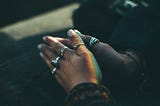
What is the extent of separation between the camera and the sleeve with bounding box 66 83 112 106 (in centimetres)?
106

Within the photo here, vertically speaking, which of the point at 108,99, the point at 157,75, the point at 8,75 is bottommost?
the point at 157,75

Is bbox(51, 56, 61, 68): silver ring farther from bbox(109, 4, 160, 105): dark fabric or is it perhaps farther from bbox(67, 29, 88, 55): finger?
bbox(109, 4, 160, 105): dark fabric

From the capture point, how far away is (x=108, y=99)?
3.62 feet

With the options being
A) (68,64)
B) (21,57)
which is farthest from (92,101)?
(21,57)

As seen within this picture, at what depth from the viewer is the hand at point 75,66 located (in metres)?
1.13

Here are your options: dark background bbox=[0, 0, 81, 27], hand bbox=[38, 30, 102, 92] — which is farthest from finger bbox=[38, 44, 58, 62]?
dark background bbox=[0, 0, 81, 27]

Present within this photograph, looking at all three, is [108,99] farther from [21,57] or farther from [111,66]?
[21,57]

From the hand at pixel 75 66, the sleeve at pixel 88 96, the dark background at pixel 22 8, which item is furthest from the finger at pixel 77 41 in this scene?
the dark background at pixel 22 8

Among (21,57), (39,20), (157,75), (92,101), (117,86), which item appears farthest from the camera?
(39,20)

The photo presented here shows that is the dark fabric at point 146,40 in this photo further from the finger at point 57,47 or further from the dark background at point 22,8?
the dark background at point 22,8

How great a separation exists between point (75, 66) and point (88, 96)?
14 cm

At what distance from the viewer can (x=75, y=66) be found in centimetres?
116

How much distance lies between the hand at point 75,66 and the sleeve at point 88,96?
3 centimetres

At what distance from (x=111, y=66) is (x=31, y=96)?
1.16ft
